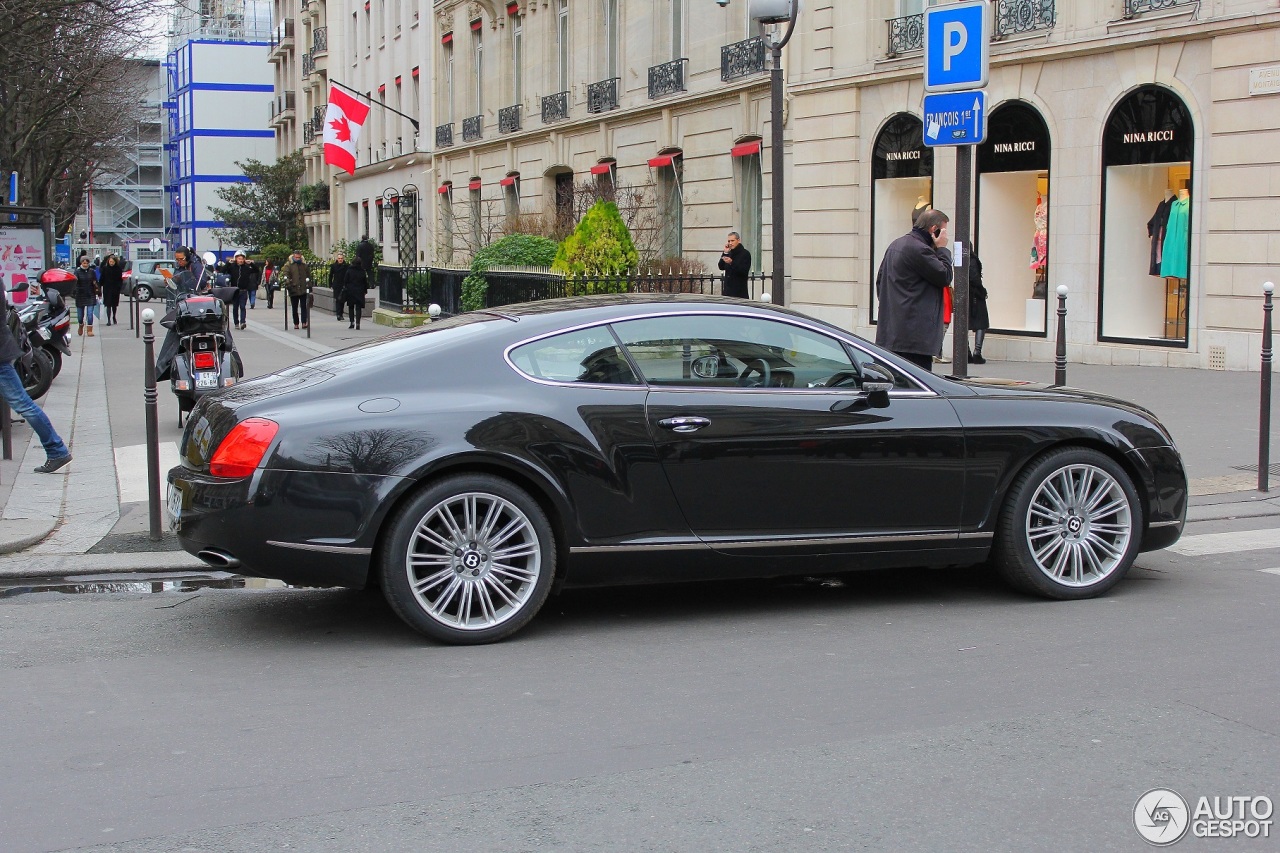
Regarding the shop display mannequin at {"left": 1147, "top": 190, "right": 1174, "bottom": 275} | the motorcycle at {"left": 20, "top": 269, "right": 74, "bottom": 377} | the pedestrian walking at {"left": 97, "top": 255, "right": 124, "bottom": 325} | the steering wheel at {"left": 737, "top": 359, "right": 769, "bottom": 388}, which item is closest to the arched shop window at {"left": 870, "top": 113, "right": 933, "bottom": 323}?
the shop display mannequin at {"left": 1147, "top": 190, "right": 1174, "bottom": 275}

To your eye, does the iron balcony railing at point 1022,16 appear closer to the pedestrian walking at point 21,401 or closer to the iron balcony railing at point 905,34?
the iron balcony railing at point 905,34

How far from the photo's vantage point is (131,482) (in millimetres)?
10680

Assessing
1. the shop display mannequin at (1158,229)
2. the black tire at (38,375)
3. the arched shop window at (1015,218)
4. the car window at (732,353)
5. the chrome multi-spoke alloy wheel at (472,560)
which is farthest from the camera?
the arched shop window at (1015,218)

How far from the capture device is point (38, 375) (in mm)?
15203

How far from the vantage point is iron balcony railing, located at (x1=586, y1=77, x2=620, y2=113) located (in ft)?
107

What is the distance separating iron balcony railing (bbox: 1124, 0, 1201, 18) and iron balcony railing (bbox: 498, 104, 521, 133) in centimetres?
2261

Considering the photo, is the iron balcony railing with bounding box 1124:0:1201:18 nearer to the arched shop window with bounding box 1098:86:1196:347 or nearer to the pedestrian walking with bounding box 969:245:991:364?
the arched shop window with bounding box 1098:86:1196:347

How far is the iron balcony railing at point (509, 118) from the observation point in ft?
129

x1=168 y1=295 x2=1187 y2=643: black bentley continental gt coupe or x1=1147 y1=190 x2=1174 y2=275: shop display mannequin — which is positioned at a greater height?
x1=1147 y1=190 x2=1174 y2=275: shop display mannequin

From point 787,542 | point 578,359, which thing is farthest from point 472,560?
point 787,542

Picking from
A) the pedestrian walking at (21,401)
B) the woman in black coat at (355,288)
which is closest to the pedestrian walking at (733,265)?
the pedestrian walking at (21,401)

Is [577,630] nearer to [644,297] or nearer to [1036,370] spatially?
[644,297]

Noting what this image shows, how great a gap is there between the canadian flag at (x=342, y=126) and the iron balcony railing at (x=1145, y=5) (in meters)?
24.6

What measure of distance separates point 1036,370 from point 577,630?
14117 mm
